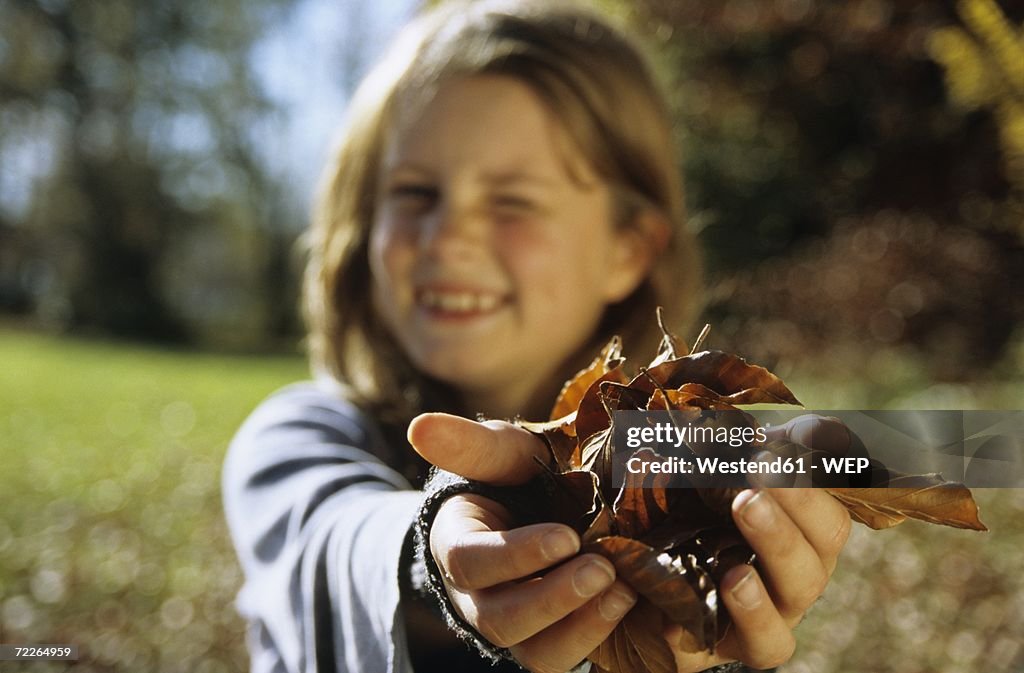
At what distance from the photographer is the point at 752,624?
0.51 meters

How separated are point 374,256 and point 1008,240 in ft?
8.38

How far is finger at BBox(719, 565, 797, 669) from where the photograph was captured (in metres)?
0.49

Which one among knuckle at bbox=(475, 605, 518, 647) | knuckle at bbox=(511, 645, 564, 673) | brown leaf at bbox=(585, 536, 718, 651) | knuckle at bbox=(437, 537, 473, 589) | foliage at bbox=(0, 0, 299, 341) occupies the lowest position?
foliage at bbox=(0, 0, 299, 341)

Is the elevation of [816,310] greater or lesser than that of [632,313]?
lesser

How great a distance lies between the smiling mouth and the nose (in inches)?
2.6

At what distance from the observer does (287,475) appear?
1.17 m

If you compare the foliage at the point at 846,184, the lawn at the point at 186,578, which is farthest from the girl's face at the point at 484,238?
the foliage at the point at 846,184

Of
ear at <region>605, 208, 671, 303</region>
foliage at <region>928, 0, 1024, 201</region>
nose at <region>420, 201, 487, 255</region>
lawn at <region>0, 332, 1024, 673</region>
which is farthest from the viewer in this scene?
lawn at <region>0, 332, 1024, 673</region>

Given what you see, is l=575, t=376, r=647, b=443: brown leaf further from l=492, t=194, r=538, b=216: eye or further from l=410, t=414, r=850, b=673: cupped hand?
l=492, t=194, r=538, b=216: eye

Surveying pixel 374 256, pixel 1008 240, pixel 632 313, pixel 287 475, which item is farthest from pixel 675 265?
pixel 1008 240

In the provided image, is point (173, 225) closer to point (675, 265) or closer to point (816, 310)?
point (816, 310)

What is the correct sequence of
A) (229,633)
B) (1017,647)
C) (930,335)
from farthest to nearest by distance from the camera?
(930,335), (229,633), (1017,647)

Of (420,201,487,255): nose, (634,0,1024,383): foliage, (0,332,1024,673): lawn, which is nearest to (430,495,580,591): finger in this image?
(420,201,487,255): nose
